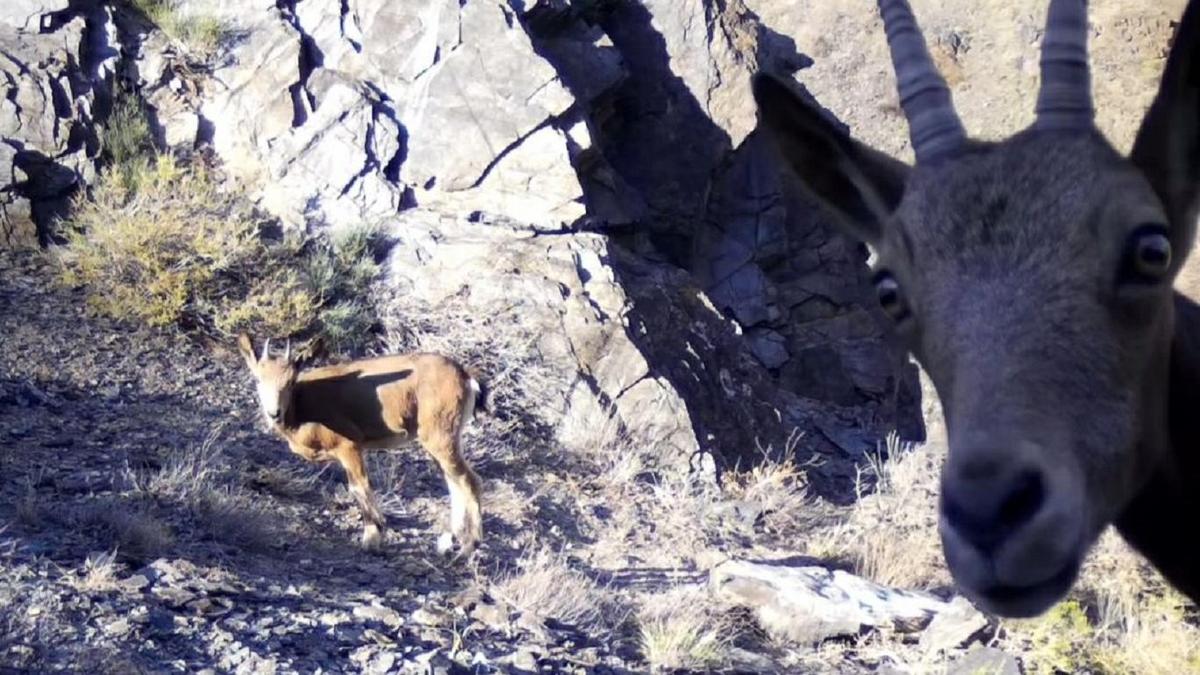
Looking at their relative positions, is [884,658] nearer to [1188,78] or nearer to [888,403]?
[1188,78]

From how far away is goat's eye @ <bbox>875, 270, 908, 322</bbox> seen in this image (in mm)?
4031

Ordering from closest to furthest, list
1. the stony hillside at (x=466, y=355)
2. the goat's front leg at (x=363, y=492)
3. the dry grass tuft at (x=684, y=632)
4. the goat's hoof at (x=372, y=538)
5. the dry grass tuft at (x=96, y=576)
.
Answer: the dry grass tuft at (x=96, y=576) → the dry grass tuft at (x=684, y=632) → the stony hillside at (x=466, y=355) → the goat's hoof at (x=372, y=538) → the goat's front leg at (x=363, y=492)

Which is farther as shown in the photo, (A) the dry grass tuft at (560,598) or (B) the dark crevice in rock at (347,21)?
(B) the dark crevice in rock at (347,21)

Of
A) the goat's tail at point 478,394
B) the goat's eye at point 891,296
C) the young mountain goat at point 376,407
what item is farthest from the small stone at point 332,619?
Result: the goat's eye at point 891,296

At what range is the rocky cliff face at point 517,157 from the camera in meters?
13.6

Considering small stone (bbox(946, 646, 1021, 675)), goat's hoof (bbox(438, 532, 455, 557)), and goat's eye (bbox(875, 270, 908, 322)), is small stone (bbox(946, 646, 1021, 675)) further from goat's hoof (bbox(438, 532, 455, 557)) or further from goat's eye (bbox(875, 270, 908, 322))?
goat's eye (bbox(875, 270, 908, 322))

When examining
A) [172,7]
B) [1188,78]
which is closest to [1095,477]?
[1188,78]

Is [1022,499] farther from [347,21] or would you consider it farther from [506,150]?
[347,21]

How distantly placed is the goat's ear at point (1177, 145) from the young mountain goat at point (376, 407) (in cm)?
723

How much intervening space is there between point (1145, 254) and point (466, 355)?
404 inches

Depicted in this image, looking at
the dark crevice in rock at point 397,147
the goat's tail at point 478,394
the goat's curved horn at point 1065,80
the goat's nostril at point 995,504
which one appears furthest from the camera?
the dark crevice in rock at point 397,147

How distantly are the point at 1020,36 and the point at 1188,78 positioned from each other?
74.4 feet

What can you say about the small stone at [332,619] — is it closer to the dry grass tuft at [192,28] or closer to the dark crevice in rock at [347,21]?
the dark crevice in rock at [347,21]

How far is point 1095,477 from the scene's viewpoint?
3.35m
